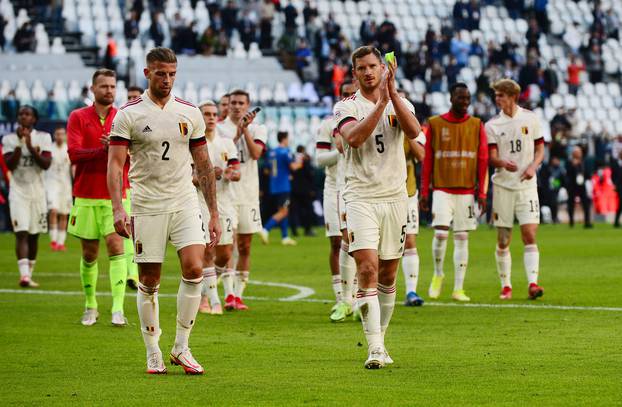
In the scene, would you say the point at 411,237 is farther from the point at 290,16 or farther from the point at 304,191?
the point at 290,16

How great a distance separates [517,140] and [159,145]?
23.0 feet

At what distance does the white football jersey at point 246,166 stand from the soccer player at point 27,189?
3.69 meters

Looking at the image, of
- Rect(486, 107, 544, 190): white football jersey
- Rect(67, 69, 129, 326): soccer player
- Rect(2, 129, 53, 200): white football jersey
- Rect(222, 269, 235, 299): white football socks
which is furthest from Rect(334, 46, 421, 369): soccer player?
Rect(2, 129, 53, 200): white football jersey

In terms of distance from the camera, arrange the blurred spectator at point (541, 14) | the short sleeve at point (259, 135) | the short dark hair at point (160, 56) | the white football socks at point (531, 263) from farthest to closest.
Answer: the blurred spectator at point (541, 14) → the white football socks at point (531, 263) → the short sleeve at point (259, 135) → the short dark hair at point (160, 56)

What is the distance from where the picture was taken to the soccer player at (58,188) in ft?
87.6

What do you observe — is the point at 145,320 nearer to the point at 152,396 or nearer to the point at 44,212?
the point at 152,396

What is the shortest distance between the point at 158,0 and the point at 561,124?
559 inches

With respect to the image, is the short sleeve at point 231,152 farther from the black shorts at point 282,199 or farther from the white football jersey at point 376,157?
the black shorts at point 282,199

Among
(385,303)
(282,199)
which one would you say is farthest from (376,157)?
(282,199)

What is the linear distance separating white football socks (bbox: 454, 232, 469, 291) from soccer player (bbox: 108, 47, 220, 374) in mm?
6409

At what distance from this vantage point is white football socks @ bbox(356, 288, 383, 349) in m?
9.43

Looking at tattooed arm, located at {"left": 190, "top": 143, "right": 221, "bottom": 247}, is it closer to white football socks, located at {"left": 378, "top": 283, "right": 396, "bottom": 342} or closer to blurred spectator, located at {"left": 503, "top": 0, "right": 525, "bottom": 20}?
white football socks, located at {"left": 378, "top": 283, "right": 396, "bottom": 342}

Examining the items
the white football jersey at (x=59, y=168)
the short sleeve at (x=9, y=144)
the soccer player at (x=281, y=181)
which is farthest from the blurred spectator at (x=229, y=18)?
the short sleeve at (x=9, y=144)

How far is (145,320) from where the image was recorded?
31.1ft
